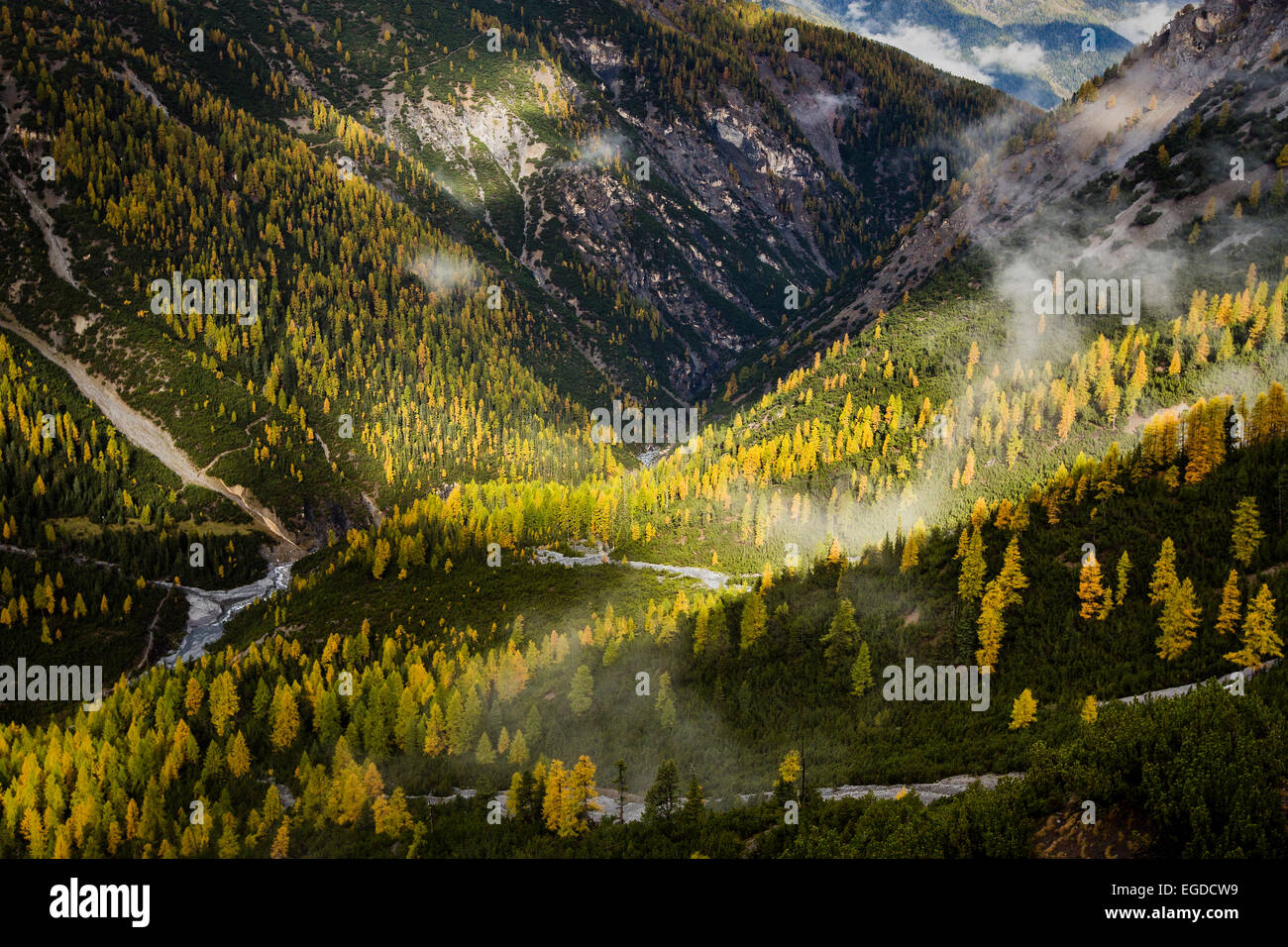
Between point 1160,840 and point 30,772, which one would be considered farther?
point 30,772

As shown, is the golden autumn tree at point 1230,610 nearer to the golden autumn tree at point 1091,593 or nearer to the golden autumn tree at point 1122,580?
the golden autumn tree at point 1122,580

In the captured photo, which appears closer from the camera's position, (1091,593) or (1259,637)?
(1259,637)

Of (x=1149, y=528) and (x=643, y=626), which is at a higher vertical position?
(x=1149, y=528)

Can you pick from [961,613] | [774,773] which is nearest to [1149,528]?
[961,613]

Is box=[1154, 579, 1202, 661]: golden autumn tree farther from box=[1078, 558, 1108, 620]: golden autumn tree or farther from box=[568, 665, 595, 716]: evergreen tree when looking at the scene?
box=[568, 665, 595, 716]: evergreen tree

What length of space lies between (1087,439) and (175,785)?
207 m

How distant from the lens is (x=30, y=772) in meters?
127
